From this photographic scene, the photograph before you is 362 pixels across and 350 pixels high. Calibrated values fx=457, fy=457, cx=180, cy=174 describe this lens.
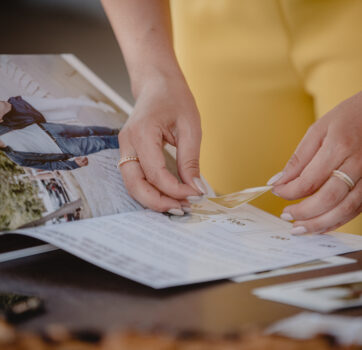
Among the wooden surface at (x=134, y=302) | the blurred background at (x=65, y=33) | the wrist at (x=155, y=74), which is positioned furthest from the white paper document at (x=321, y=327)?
the blurred background at (x=65, y=33)

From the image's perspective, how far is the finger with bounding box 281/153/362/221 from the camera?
0.57 metres

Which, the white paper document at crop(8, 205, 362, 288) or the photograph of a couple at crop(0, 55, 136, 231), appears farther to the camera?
the photograph of a couple at crop(0, 55, 136, 231)

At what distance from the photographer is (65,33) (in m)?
1.82

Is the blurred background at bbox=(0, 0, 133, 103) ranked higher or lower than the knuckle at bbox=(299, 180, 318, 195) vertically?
higher

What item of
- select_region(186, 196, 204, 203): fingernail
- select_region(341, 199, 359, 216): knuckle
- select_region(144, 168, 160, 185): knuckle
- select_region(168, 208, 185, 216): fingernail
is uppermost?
select_region(144, 168, 160, 185): knuckle

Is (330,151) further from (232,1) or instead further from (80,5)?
(80,5)

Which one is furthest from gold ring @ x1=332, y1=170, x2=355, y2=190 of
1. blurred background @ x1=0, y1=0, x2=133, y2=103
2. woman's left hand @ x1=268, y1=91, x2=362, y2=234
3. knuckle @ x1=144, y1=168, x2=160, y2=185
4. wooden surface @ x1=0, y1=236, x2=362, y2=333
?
blurred background @ x1=0, y1=0, x2=133, y2=103

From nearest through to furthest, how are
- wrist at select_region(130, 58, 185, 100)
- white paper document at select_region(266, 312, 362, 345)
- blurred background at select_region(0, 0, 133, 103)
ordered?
1. white paper document at select_region(266, 312, 362, 345)
2. wrist at select_region(130, 58, 185, 100)
3. blurred background at select_region(0, 0, 133, 103)

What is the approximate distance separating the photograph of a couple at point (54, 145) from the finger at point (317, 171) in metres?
0.23

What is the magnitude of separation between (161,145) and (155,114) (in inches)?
2.1

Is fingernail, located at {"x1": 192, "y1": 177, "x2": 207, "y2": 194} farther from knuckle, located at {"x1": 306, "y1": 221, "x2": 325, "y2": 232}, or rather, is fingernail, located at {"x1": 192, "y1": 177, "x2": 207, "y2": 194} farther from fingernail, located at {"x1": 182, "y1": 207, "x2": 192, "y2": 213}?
knuckle, located at {"x1": 306, "y1": 221, "x2": 325, "y2": 232}

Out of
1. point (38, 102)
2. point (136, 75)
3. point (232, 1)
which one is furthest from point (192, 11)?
point (38, 102)

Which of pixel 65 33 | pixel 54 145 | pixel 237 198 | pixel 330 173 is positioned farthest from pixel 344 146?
pixel 65 33

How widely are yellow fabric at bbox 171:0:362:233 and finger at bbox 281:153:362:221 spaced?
320 millimetres
